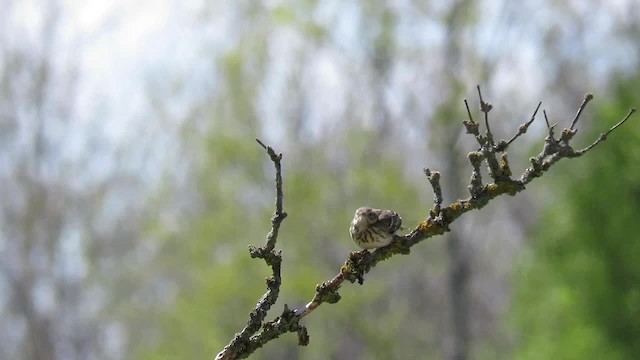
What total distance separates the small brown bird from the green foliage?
5704 millimetres

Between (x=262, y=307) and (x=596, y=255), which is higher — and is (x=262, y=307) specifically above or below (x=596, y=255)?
below

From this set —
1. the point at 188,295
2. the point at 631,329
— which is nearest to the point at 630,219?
the point at 631,329

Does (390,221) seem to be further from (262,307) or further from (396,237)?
(262,307)

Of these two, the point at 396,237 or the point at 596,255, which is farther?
the point at 596,255

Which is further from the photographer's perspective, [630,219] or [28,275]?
[28,275]

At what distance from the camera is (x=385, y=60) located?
13781 millimetres

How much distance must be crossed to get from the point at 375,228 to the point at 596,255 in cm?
596

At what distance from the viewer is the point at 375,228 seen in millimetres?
1897

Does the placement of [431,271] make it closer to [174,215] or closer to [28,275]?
[174,215]

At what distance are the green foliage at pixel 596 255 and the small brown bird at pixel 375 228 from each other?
570 cm

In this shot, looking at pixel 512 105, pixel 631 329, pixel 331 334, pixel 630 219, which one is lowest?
pixel 631 329

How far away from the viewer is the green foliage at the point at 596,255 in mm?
7137

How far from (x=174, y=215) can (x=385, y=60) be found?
5.84m

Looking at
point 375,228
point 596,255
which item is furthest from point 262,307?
point 596,255
